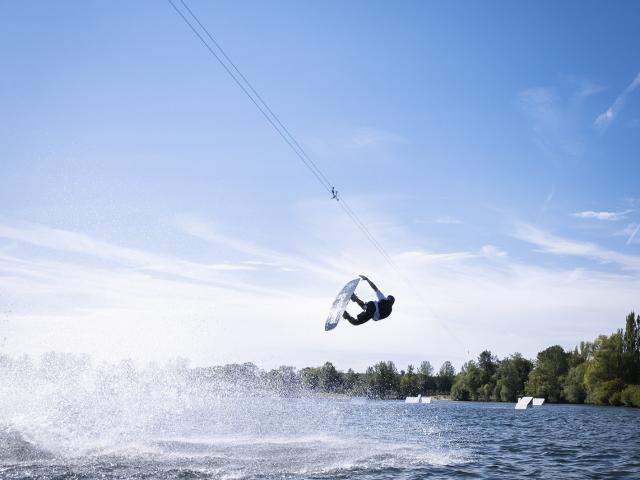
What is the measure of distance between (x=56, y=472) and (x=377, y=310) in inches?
488

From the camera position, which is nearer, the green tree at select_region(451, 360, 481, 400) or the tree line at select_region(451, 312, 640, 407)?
the tree line at select_region(451, 312, 640, 407)

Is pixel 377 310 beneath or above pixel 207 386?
above

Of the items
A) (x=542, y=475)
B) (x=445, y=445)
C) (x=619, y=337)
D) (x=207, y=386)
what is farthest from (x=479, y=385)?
(x=542, y=475)

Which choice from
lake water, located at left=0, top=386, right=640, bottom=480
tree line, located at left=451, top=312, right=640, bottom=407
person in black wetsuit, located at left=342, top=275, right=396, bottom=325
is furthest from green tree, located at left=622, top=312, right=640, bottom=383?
person in black wetsuit, located at left=342, top=275, right=396, bottom=325

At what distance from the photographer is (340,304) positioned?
19.2 meters

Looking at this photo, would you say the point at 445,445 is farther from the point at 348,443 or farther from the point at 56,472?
the point at 56,472

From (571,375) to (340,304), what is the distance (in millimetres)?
98747

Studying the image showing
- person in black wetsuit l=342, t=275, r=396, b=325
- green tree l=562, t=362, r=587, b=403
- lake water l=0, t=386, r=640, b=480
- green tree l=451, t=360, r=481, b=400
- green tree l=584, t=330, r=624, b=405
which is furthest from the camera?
green tree l=451, t=360, r=481, b=400

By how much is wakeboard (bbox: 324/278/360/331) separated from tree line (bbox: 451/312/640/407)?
7700 centimetres

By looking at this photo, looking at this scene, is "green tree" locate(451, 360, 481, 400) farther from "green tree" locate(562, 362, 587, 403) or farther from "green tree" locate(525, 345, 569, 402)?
"green tree" locate(562, 362, 587, 403)

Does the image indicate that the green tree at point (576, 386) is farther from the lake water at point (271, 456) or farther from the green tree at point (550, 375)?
the lake water at point (271, 456)

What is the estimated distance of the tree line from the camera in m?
85.9

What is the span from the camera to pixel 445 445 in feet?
91.7

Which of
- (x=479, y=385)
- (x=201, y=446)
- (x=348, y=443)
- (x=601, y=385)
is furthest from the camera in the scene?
(x=479, y=385)
